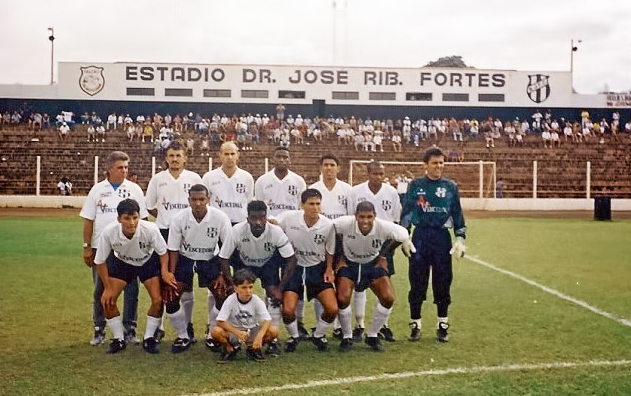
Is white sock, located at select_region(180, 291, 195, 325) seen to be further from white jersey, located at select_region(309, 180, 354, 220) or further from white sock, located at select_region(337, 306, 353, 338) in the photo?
white jersey, located at select_region(309, 180, 354, 220)

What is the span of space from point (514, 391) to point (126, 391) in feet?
10.1

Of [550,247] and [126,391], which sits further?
[550,247]

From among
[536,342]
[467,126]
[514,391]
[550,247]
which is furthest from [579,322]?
[467,126]

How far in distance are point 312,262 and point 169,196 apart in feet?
5.91

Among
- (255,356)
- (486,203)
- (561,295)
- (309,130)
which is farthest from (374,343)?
(309,130)

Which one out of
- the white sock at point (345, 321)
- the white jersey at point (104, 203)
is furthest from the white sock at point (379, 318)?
the white jersey at point (104, 203)

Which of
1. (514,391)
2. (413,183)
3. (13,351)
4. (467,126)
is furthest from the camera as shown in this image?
(467,126)

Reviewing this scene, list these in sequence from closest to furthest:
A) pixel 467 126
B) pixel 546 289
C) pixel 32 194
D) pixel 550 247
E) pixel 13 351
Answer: pixel 13 351 → pixel 546 289 → pixel 550 247 → pixel 32 194 → pixel 467 126

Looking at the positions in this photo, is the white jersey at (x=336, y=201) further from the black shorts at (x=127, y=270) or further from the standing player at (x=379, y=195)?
the black shorts at (x=127, y=270)

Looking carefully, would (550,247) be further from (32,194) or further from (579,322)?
(32,194)

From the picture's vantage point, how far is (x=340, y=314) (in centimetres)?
689

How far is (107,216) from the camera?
7.09 m

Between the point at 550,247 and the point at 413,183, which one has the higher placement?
the point at 413,183

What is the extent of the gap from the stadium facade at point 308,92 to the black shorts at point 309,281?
127 feet
